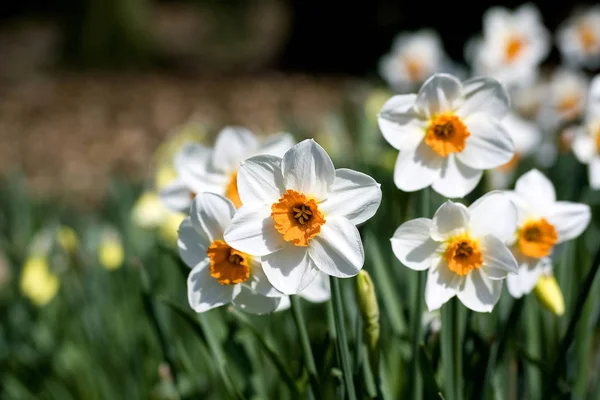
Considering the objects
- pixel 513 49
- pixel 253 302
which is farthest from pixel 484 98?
pixel 513 49

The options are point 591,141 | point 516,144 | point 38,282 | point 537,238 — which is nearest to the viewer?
point 537,238

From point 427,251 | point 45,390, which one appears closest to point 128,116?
point 45,390

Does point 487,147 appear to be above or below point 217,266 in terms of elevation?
above

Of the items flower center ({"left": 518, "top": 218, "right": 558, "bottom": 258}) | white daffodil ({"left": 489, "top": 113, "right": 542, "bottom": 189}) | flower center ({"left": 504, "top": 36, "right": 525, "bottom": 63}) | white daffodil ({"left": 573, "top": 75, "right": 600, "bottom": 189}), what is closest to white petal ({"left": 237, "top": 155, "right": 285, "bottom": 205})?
flower center ({"left": 518, "top": 218, "right": 558, "bottom": 258})

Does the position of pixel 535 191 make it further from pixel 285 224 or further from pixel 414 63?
pixel 414 63

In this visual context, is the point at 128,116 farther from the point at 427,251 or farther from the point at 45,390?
the point at 427,251

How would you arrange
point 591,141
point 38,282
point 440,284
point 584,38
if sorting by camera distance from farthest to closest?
point 584,38 < point 38,282 < point 591,141 < point 440,284
